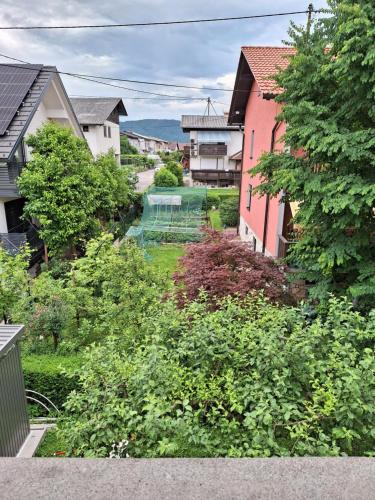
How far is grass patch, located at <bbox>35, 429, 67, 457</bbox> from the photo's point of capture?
4.93 m

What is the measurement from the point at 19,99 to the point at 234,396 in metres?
14.3

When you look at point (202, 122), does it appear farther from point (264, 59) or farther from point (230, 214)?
point (264, 59)

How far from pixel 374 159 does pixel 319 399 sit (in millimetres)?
3738

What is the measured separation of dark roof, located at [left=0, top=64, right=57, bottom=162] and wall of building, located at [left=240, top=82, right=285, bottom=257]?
27.8 feet

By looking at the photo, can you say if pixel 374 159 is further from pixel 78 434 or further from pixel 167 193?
pixel 167 193

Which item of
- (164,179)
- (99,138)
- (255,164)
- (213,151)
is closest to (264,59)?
(255,164)

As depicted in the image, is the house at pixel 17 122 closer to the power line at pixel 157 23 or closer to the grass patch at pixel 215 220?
the power line at pixel 157 23

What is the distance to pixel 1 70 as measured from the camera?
568 inches

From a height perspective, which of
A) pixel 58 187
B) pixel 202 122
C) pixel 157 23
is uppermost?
pixel 202 122

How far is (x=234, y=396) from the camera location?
110 inches

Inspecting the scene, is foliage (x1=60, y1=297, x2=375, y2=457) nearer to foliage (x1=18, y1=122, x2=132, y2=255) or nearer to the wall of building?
the wall of building

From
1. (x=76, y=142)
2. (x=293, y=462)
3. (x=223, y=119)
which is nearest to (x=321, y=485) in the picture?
(x=293, y=462)

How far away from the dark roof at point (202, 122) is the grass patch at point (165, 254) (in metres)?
24.4

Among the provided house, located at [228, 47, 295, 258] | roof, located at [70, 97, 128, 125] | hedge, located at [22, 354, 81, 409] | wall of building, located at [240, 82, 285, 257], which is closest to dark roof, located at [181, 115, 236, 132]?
roof, located at [70, 97, 128, 125]
